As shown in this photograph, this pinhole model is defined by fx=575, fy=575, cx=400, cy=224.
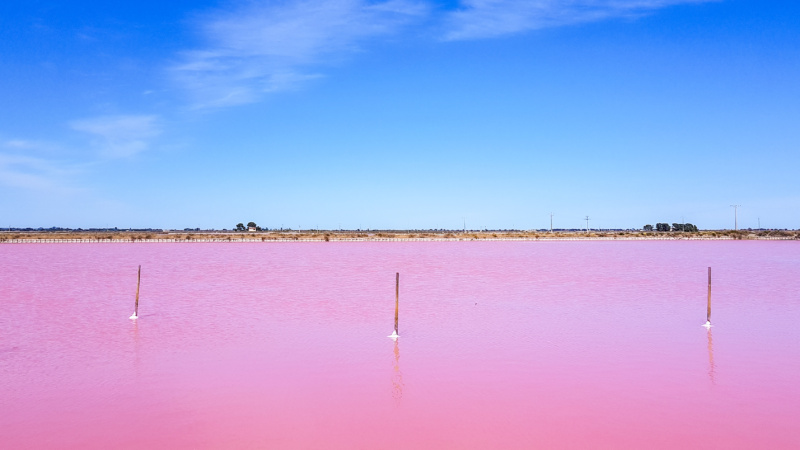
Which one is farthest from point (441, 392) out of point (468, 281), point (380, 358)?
point (468, 281)

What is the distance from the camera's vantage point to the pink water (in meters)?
8.27

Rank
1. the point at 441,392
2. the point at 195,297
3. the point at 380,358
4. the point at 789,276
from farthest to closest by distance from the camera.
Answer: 1. the point at 789,276
2. the point at 195,297
3. the point at 380,358
4. the point at 441,392

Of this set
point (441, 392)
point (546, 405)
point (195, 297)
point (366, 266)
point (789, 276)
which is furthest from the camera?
point (366, 266)

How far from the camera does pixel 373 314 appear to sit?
1869 cm

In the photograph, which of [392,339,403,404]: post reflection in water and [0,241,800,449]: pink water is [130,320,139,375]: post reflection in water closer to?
[0,241,800,449]: pink water

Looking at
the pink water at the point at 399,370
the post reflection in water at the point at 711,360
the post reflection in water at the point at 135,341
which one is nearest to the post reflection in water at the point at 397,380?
the pink water at the point at 399,370

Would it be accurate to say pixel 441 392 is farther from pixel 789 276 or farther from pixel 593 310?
pixel 789 276

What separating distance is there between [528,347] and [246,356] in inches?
259

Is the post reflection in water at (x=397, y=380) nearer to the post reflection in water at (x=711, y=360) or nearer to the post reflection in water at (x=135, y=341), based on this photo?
the post reflection in water at (x=135, y=341)

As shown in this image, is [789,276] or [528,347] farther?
[789,276]

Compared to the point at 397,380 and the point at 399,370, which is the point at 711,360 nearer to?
the point at 399,370

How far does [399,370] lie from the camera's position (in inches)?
463

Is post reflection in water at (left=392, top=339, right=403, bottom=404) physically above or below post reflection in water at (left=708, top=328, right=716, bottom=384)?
below

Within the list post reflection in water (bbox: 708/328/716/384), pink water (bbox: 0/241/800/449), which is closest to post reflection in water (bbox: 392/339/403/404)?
pink water (bbox: 0/241/800/449)
